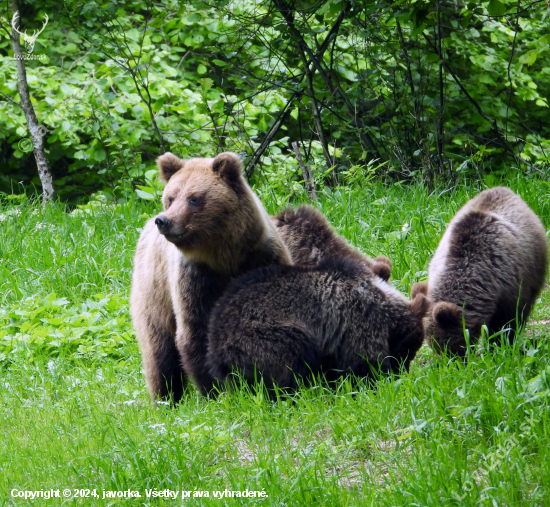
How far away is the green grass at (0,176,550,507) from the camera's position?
3203mm

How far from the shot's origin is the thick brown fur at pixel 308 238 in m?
5.66

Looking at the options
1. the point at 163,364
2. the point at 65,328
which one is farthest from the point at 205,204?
the point at 65,328

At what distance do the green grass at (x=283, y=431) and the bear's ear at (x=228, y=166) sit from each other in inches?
59.5

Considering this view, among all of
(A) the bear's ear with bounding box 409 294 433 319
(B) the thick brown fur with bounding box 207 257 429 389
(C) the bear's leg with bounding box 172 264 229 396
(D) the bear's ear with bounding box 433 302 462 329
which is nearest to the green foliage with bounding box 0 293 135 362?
(C) the bear's leg with bounding box 172 264 229 396

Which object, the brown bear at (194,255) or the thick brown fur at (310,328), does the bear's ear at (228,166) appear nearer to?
the brown bear at (194,255)

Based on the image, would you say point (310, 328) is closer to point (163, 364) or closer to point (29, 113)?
point (163, 364)

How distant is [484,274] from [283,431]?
192 cm

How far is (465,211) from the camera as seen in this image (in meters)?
5.71

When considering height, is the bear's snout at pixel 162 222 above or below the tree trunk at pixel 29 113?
below

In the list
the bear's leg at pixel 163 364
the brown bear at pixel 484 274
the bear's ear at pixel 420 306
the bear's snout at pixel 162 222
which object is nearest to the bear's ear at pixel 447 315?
the brown bear at pixel 484 274

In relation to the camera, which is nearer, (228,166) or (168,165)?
(228,166)

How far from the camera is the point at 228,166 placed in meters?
5.05

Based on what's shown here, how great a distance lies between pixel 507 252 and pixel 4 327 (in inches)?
180

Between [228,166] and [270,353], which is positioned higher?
[228,166]
